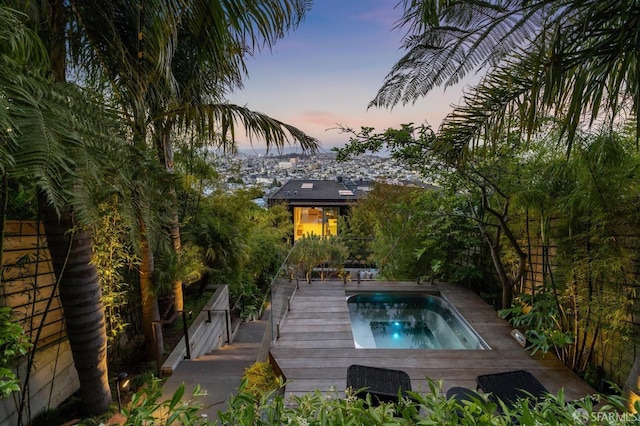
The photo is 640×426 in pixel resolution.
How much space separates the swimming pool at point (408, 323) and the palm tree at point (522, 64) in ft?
6.63

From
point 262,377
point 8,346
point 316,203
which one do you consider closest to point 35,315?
point 8,346

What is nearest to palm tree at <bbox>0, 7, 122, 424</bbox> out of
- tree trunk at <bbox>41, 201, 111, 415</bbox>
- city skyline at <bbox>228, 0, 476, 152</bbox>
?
tree trunk at <bbox>41, 201, 111, 415</bbox>

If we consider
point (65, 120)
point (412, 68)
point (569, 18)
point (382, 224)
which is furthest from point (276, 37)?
point (382, 224)

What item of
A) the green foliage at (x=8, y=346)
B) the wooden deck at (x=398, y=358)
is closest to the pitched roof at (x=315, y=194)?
the wooden deck at (x=398, y=358)

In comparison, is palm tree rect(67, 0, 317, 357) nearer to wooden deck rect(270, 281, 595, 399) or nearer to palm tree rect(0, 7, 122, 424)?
palm tree rect(0, 7, 122, 424)

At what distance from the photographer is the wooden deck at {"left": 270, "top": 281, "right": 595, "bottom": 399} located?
3.03 m

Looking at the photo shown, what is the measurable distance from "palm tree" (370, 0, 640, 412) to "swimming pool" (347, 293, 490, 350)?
202 centimetres

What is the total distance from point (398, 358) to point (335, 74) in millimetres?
5942

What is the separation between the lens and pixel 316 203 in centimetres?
1292

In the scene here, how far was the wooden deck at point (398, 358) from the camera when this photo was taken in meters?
3.03

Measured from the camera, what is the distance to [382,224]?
769 centimetres

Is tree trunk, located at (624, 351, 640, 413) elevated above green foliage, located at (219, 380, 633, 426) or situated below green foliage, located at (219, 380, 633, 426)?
below

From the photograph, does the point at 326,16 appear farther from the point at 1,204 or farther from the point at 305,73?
the point at 1,204

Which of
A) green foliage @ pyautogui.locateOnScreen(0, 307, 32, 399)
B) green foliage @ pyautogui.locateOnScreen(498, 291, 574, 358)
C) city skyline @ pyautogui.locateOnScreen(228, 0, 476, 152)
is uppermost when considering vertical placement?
city skyline @ pyautogui.locateOnScreen(228, 0, 476, 152)
